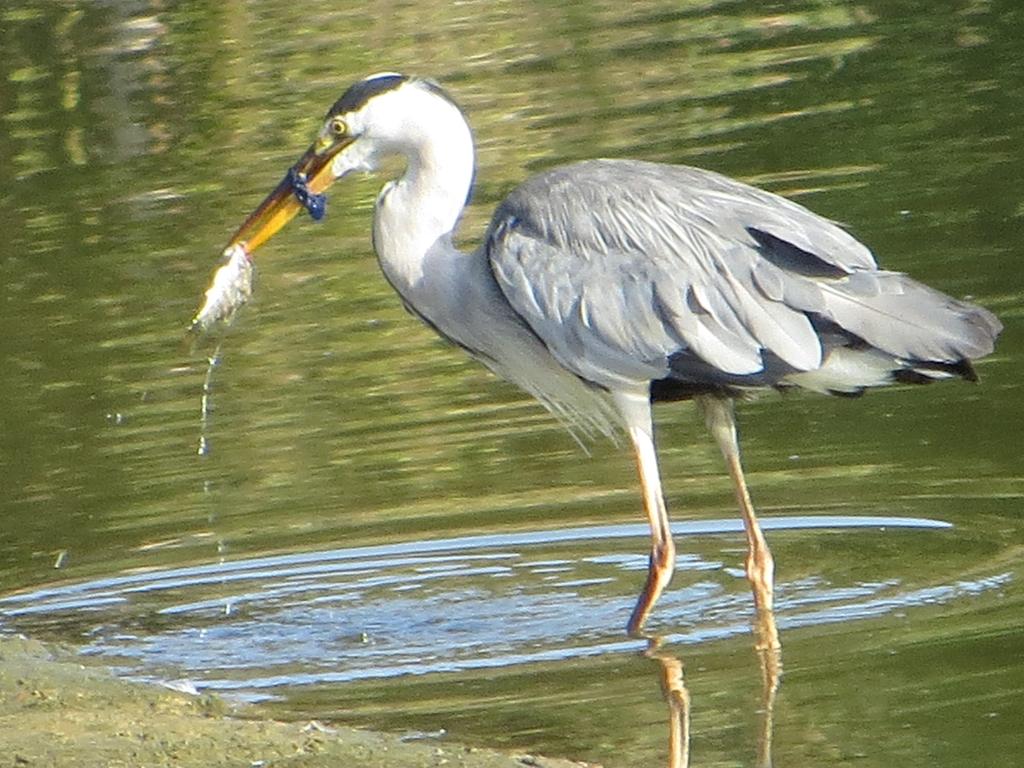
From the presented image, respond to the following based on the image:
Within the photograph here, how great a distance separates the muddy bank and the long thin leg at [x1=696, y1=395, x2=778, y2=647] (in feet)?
4.97

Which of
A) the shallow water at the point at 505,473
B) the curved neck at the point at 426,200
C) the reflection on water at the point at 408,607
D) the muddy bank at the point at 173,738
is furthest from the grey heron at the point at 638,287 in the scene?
the muddy bank at the point at 173,738

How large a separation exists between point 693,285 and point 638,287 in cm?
19

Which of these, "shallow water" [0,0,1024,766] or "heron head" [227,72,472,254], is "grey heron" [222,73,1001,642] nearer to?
"heron head" [227,72,472,254]

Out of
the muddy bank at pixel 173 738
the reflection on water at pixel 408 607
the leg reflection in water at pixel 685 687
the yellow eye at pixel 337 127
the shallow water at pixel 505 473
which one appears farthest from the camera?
the yellow eye at pixel 337 127

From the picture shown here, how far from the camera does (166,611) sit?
27.2ft

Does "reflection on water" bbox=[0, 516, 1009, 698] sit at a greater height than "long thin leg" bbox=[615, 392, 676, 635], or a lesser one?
lesser

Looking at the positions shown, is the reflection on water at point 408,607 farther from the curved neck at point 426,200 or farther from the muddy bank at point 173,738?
the curved neck at point 426,200

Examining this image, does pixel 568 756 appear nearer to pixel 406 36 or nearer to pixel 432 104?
pixel 432 104

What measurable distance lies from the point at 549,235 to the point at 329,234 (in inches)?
246

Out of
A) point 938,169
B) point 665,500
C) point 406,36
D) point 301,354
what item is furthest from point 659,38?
point 665,500

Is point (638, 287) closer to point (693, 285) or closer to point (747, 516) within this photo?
point (693, 285)

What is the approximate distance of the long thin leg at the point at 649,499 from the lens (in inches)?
303

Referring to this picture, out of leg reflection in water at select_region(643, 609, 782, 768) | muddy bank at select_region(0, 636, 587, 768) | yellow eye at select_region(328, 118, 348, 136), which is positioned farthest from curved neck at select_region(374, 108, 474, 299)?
muddy bank at select_region(0, 636, 587, 768)

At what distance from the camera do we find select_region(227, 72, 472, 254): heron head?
8.14 meters
